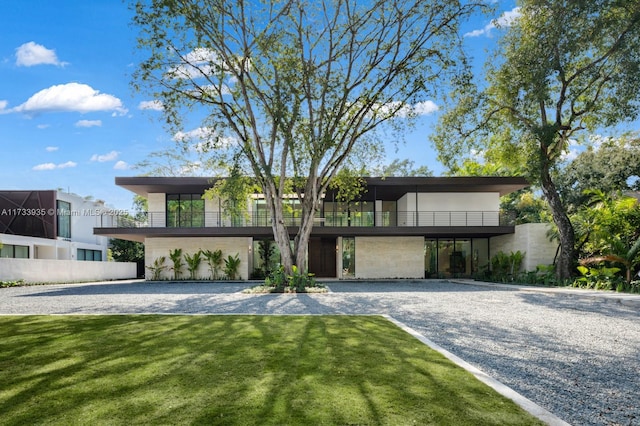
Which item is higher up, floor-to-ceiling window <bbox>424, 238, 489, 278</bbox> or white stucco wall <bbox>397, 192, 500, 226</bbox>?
white stucco wall <bbox>397, 192, 500, 226</bbox>

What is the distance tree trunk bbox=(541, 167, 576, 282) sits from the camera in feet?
59.1

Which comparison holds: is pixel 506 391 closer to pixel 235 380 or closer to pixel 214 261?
pixel 235 380

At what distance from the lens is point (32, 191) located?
2941 cm

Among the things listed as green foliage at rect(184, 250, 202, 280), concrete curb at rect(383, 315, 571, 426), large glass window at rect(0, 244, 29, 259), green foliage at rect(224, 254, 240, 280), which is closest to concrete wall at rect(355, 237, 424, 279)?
green foliage at rect(224, 254, 240, 280)

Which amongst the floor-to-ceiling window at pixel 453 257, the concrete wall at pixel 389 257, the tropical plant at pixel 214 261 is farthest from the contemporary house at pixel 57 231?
the floor-to-ceiling window at pixel 453 257

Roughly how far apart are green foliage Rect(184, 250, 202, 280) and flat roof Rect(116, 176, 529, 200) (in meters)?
3.40

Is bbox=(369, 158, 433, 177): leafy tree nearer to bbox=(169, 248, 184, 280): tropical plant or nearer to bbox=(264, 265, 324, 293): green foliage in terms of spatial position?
bbox=(169, 248, 184, 280): tropical plant

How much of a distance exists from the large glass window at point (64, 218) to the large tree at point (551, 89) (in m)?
25.1

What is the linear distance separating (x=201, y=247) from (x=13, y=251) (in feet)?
35.1

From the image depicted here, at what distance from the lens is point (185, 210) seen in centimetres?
2383

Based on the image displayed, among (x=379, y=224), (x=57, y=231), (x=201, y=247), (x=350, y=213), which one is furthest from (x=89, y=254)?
(x=379, y=224)

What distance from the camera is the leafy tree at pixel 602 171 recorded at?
2895 cm

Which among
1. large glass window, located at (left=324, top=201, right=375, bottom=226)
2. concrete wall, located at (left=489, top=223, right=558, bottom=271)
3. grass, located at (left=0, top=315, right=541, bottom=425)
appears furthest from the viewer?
large glass window, located at (left=324, top=201, right=375, bottom=226)

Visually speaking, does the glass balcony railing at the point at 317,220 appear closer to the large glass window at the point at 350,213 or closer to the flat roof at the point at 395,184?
the large glass window at the point at 350,213
